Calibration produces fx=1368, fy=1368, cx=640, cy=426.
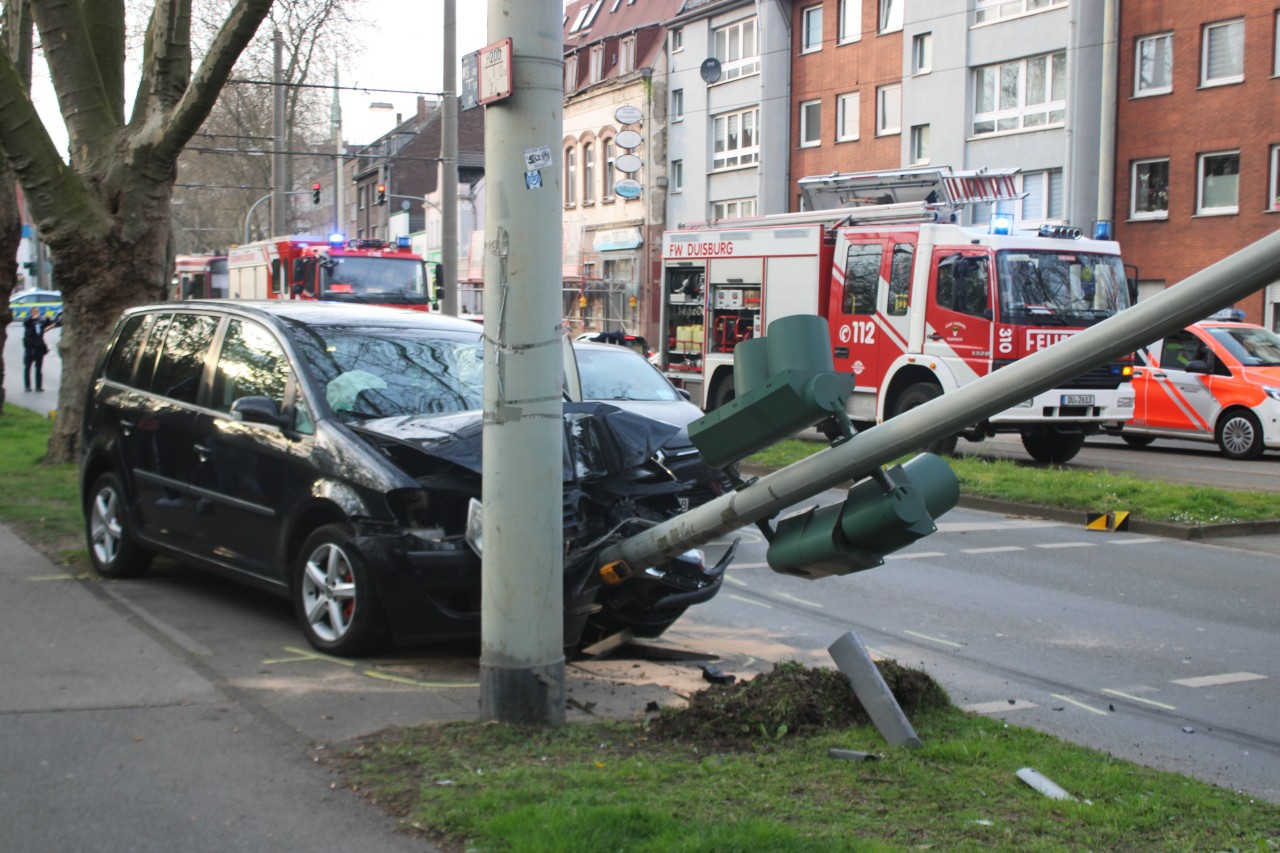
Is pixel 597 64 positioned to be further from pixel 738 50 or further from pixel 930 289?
pixel 930 289

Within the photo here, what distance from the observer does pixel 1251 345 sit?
2042cm

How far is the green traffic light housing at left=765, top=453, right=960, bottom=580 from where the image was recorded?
4.64m

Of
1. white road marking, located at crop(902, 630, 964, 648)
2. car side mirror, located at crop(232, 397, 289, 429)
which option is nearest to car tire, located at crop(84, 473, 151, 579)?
car side mirror, located at crop(232, 397, 289, 429)

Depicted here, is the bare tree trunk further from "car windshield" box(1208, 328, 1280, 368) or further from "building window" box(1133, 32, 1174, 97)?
"building window" box(1133, 32, 1174, 97)

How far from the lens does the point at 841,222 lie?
19.4 m

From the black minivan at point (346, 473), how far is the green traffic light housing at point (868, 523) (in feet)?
4.45

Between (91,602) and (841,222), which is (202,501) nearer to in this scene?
(91,602)

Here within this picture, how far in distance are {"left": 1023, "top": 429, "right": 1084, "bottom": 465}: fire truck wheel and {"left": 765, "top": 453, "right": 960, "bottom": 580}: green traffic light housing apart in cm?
1401

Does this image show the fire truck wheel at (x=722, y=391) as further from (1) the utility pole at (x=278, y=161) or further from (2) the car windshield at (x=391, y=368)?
(1) the utility pole at (x=278, y=161)

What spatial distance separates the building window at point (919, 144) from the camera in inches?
1603

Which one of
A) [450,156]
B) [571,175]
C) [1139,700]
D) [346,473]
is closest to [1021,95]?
[450,156]

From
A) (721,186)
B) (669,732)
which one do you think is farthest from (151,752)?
(721,186)

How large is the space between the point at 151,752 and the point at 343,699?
971 millimetres

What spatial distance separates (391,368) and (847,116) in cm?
3924
